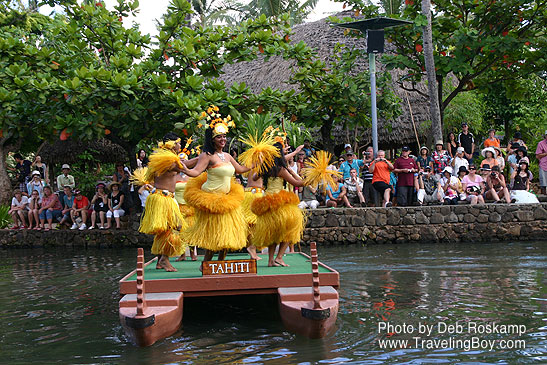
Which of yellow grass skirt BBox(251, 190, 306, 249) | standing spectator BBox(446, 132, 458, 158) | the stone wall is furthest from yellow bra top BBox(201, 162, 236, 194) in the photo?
standing spectator BBox(446, 132, 458, 158)

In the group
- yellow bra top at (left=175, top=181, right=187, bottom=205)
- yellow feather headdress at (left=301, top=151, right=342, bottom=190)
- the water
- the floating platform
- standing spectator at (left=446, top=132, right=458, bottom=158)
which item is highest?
standing spectator at (left=446, top=132, right=458, bottom=158)

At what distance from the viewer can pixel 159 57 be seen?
34.7 ft

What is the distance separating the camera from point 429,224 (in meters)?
10.8

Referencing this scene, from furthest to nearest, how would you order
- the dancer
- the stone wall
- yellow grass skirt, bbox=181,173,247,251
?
the stone wall → the dancer → yellow grass skirt, bbox=181,173,247,251

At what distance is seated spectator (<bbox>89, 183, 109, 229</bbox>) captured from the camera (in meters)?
12.0

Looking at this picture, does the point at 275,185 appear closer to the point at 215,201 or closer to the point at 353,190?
the point at 215,201

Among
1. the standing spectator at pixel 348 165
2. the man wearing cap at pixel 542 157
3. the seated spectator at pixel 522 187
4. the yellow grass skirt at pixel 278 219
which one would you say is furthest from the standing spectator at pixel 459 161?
the yellow grass skirt at pixel 278 219

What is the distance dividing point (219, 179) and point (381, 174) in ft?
19.8

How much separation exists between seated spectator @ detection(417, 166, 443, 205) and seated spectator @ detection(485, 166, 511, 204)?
2.78 feet

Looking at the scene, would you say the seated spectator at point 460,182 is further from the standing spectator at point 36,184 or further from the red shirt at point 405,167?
the standing spectator at point 36,184

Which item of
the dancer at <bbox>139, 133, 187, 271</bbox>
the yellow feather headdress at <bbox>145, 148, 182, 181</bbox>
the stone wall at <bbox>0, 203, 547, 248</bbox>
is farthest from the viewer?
the stone wall at <bbox>0, 203, 547, 248</bbox>

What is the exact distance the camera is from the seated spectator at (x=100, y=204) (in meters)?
12.0

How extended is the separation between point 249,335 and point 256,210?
1.28 metres

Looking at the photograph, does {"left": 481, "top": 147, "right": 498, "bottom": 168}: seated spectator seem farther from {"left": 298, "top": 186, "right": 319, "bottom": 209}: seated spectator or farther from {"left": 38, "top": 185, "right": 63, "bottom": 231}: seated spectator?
{"left": 38, "top": 185, "right": 63, "bottom": 231}: seated spectator
